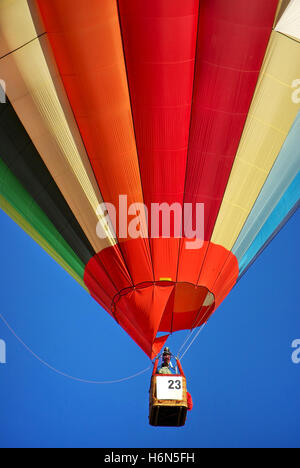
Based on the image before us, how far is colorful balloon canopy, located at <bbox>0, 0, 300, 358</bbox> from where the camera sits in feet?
23.2

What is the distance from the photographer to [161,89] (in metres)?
7.18

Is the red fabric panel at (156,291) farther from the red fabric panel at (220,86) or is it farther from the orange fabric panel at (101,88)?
the red fabric panel at (220,86)

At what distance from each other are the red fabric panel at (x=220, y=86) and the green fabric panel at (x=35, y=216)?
136cm

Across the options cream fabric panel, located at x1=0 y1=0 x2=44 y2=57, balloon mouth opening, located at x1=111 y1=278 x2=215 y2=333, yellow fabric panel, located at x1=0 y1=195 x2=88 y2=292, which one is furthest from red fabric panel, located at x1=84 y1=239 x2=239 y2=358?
cream fabric panel, located at x1=0 y1=0 x2=44 y2=57

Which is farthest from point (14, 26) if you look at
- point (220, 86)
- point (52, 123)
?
point (220, 86)

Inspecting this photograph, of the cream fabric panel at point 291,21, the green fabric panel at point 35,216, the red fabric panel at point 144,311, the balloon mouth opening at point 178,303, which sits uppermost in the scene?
the cream fabric panel at point 291,21

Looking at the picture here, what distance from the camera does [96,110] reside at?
285 inches

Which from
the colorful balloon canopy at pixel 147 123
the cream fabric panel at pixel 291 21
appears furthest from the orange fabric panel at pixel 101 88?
the cream fabric panel at pixel 291 21

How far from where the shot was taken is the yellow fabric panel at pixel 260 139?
7.44m

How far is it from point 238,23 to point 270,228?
2.17 metres

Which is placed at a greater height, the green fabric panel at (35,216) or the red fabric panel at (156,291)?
the green fabric panel at (35,216)

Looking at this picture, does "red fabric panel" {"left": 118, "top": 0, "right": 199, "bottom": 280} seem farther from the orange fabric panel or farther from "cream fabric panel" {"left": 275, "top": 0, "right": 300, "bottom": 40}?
"cream fabric panel" {"left": 275, "top": 0, "right": 300, "bottom": 40}

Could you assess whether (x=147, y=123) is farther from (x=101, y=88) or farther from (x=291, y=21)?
(x=291, y=21)

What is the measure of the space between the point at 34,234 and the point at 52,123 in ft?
4.31
